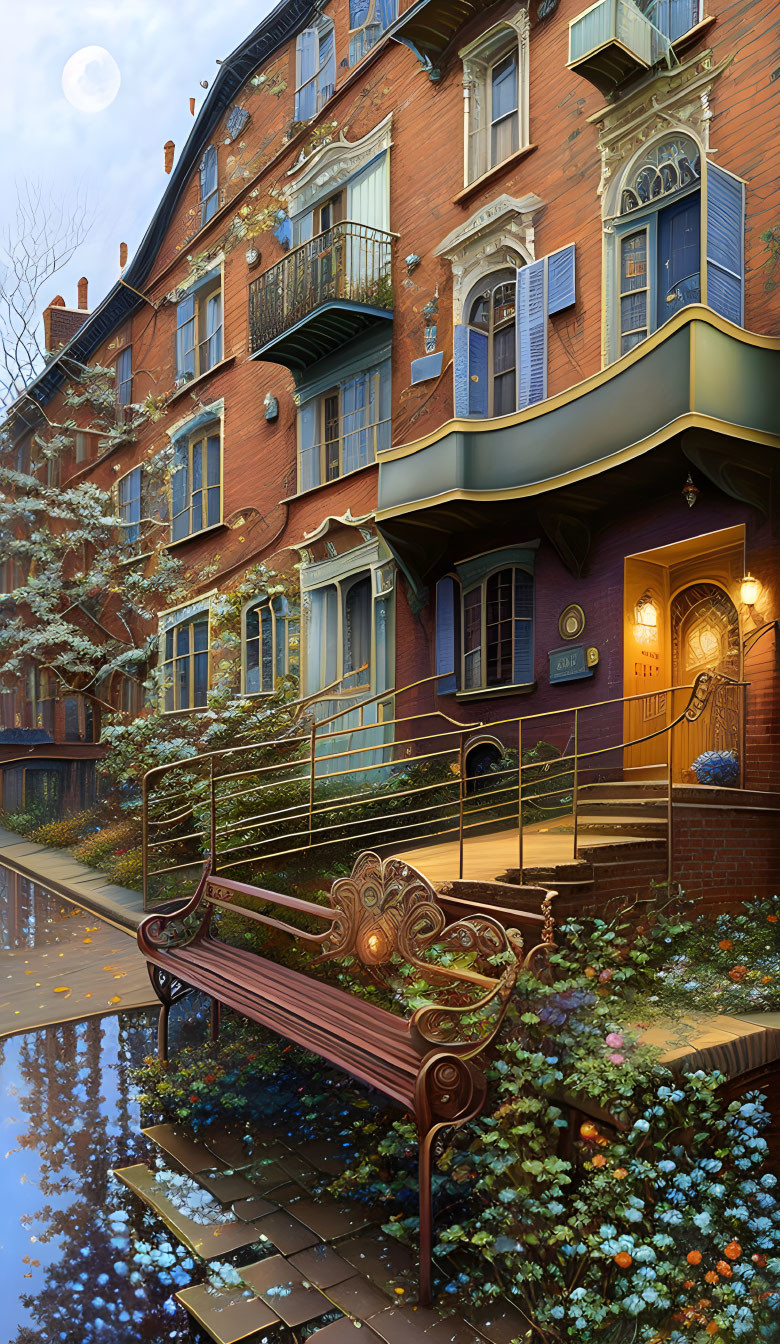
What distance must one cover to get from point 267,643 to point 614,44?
327 centimetres

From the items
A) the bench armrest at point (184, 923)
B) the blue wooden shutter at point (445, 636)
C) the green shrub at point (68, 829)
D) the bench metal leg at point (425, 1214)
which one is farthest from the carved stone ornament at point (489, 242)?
the green shrub at point (68, 829)

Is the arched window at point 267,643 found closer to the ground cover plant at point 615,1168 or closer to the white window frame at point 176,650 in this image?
the white window frame at point 176,650

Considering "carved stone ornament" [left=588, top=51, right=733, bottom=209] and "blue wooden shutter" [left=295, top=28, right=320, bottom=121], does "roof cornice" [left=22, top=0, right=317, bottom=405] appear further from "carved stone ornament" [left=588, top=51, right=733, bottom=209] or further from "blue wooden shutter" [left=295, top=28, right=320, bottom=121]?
"carved stone ornament" [left=588, top=51, right=733, bottom=209]

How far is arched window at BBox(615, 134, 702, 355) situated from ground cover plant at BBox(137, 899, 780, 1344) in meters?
1.97

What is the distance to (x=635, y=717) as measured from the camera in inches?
125

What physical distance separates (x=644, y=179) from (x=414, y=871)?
2.52m

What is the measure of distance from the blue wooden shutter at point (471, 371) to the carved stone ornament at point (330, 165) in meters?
1.29

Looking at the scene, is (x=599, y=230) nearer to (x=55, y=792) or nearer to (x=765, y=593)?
(x=765, y=593)

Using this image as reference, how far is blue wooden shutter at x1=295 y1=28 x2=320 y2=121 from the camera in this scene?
507 centimetres

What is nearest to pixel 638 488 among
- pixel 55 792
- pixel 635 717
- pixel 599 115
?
pixel 635 717

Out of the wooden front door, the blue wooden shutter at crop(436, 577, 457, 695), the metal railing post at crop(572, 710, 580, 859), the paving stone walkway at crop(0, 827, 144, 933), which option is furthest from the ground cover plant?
the paving stone walkway at crop(0, 827, 144, 933)

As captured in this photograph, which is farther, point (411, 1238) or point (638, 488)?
point (638, 488)

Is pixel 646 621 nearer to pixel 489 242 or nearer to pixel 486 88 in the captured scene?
pixel 489 242

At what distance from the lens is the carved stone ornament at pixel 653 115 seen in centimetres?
299
